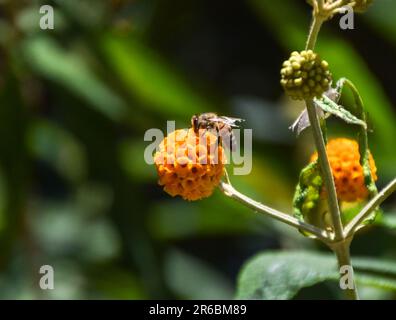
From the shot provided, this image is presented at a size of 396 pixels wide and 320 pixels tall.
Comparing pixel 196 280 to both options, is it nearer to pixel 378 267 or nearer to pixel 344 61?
pixel 344 61

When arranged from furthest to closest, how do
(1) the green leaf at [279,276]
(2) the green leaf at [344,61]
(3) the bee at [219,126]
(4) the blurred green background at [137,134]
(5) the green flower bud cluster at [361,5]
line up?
(2) the green leaf at [344,61] → (4) the blurred green background at [137,134] → (1) the green leaf at [279,276] → (3) the bee at [219,126] → (5) the green flower bud cluster at [361,5]

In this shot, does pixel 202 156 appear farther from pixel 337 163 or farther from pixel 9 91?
pixel 9 91

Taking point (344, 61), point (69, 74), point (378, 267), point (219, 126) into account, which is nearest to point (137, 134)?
point (69, 74)

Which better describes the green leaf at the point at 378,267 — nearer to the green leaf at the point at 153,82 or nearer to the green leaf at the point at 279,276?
the green leaf at the point at 279,276

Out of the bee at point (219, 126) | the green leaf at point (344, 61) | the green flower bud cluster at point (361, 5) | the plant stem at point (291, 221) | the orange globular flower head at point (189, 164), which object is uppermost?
the green leaf at point (344, 61)

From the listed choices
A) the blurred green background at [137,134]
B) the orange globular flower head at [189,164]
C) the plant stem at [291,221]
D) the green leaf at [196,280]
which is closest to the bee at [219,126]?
the orange globular flower head at [189,164]

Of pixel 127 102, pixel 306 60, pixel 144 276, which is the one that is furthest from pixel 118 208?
pixel 306 60
